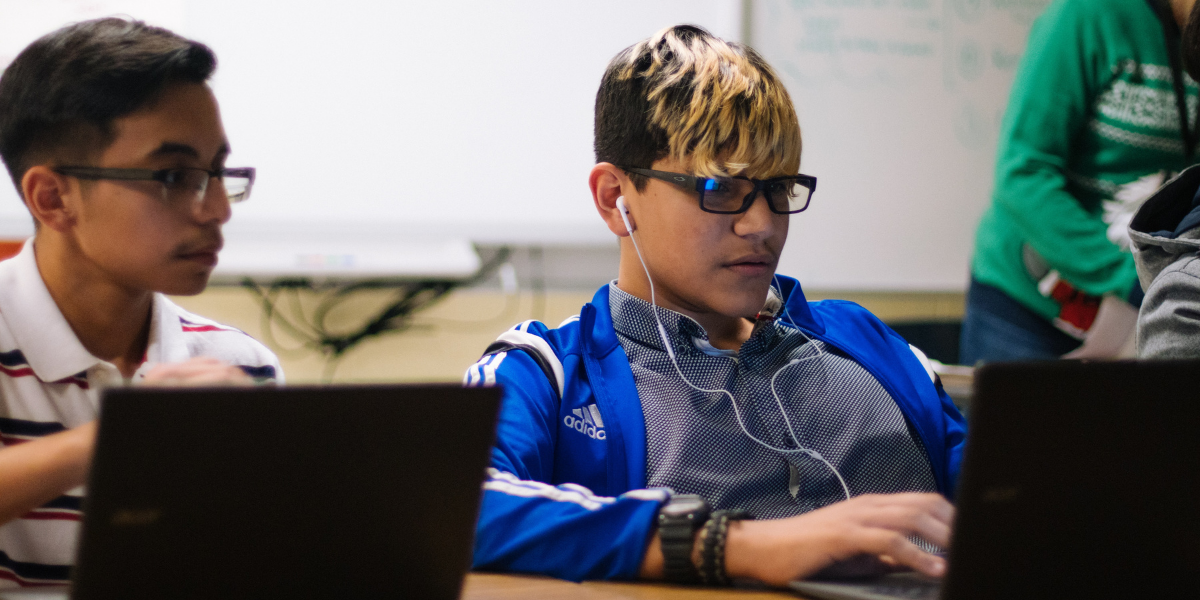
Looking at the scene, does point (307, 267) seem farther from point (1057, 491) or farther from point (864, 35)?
point (1057, 491)

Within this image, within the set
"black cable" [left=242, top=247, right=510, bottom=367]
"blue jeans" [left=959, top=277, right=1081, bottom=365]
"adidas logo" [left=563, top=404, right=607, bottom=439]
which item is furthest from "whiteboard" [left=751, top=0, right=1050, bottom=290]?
"adidas logo" [left=563, top=404, right=607, bottom=439]

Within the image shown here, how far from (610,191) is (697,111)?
16 cm

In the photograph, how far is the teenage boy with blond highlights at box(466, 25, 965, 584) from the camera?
108cm

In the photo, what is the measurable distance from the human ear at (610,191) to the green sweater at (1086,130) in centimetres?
110

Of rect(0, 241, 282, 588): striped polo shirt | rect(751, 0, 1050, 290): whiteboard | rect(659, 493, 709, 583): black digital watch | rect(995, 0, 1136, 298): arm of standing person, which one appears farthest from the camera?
rect(751, 0, 1050, 290): whiteboard

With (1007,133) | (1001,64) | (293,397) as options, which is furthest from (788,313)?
(1001,64)

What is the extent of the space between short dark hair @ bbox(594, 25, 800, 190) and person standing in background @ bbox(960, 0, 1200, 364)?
38.1 inches

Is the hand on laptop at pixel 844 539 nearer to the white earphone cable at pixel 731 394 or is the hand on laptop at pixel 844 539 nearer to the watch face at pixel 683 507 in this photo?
the watch face at pixel 683 507

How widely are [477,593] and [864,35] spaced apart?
8.11 ft

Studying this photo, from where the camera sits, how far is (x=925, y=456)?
1184 mm

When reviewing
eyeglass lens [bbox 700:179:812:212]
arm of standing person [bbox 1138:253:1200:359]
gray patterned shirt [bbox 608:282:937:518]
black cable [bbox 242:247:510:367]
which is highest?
eyeglass lens [bbox 700:179:812:212]

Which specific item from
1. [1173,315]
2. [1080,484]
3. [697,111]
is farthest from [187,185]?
[1173,315]

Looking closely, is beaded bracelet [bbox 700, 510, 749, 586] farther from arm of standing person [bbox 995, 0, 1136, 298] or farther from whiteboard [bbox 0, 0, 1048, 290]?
whiteboard [bbox 0, 0, 1048, 290]

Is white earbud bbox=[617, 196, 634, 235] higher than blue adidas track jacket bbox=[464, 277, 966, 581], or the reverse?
white earbud bbox=[617, 196, 634, 235]
